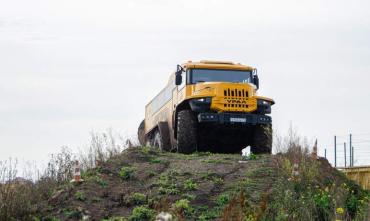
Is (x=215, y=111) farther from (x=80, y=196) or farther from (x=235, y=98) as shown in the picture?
(x=80, y=196)

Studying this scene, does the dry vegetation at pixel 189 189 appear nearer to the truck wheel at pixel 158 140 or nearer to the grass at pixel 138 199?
the grass at pixel 138 199

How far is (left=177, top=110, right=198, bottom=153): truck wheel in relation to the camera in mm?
19047

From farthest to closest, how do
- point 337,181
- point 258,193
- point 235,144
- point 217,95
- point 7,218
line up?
point 235,144 → point 217,95 → point 337,181 → point 258,193 → point 7,218

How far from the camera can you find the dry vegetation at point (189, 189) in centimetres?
1241

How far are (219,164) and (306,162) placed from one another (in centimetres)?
190

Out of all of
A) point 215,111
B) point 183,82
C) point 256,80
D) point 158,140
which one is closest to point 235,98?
point 215,111

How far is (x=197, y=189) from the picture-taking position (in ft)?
45.6

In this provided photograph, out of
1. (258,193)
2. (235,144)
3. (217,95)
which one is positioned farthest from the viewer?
(235,144)

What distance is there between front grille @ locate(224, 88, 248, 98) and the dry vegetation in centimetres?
215

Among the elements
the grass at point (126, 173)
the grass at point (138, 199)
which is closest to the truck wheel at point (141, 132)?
the grass at point (126, 173)

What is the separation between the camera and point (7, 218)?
12273mm

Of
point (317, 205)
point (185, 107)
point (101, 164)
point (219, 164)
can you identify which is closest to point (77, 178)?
point (101, 164)

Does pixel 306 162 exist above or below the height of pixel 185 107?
below

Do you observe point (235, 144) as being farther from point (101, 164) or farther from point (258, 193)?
point (258, 193)
